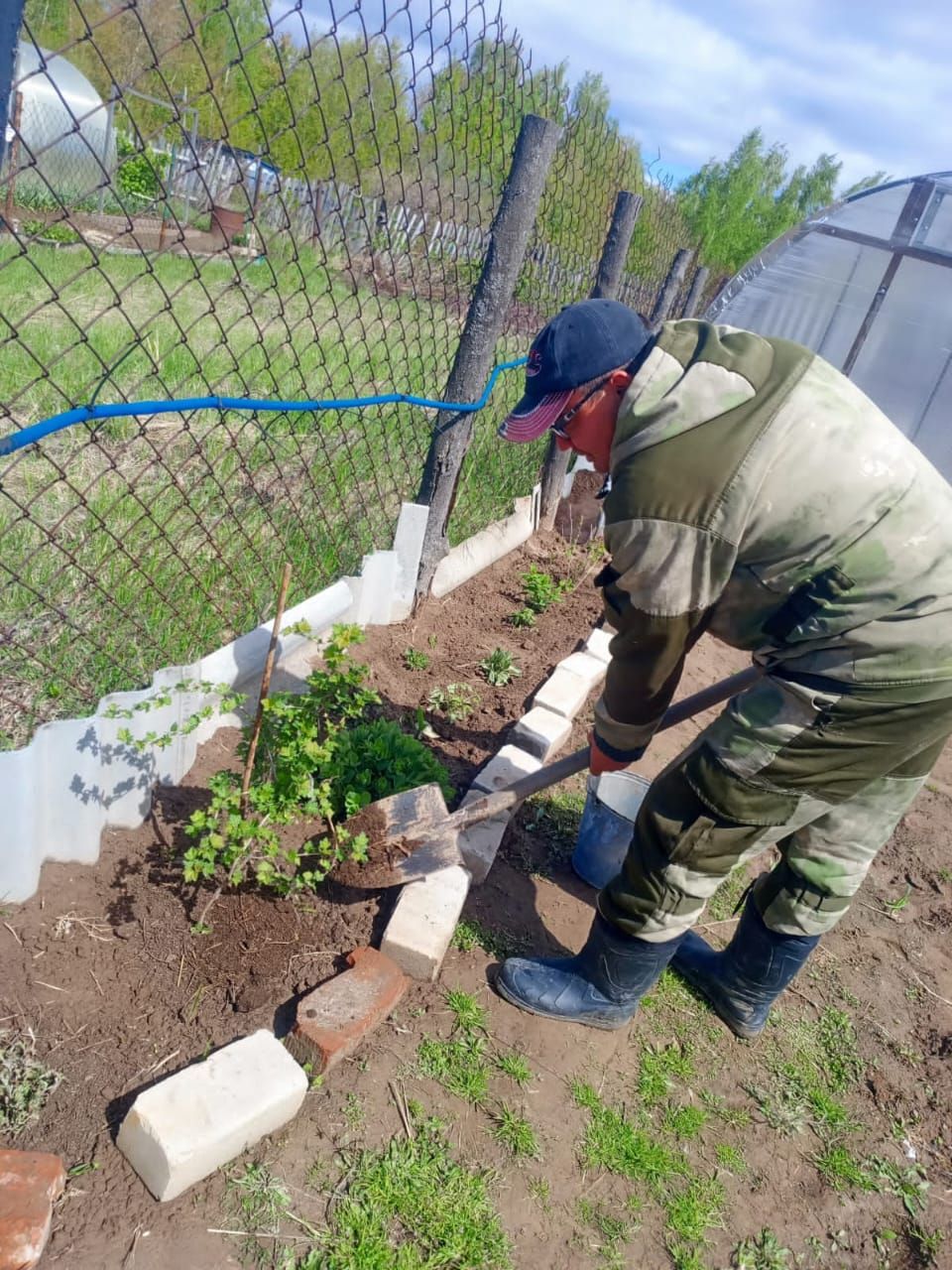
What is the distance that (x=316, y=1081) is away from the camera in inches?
82.2

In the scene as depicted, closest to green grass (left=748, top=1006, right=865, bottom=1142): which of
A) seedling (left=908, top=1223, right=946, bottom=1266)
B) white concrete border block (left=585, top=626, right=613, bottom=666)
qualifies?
seedling (left=908, top=1223, right=946, bottom=1266)

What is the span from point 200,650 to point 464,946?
127 centimetres

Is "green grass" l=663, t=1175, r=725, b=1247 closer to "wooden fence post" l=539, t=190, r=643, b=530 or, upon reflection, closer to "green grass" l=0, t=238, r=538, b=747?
"green grass" l=0, t=238, r=538, b=747

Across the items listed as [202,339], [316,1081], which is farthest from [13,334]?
[202,339]

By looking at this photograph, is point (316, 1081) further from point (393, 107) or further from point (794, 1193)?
point (393, 107)

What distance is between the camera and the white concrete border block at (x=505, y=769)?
3.07 m

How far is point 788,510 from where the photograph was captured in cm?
191

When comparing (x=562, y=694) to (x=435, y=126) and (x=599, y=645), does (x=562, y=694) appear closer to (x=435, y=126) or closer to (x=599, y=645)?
(x=599, y=645)

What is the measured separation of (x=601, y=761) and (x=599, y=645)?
1.61m

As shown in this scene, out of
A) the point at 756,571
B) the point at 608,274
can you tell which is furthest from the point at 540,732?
the point at 608,274

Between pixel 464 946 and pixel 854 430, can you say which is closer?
pixel 854 430

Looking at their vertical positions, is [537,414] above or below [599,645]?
above

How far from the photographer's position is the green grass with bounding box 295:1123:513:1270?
183cm

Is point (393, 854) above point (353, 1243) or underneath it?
above
